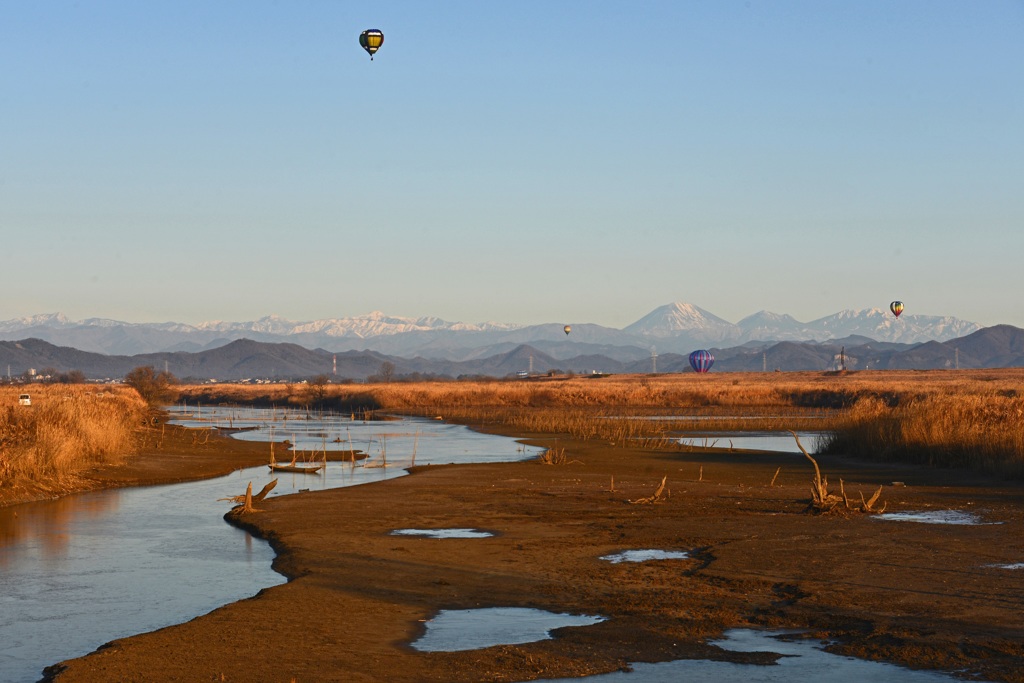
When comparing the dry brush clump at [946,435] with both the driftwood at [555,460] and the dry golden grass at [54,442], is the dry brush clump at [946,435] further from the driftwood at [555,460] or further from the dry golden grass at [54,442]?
the dry golden grass at [54,442]

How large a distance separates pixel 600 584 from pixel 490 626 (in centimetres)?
263

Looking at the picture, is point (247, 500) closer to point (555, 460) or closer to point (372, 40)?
point (555, 460)

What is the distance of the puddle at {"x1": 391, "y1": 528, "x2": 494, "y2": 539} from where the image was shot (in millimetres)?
20141

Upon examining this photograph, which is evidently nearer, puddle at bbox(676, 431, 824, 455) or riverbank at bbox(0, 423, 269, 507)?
riverbank at bbox(0, 423, 269, 507)

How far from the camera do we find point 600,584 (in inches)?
Answer: 615

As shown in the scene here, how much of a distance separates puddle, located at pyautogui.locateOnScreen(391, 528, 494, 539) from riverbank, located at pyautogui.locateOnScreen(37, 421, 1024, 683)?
348mm

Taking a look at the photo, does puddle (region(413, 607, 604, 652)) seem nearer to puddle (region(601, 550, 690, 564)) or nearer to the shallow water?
the shallow water

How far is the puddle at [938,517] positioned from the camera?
69.3ft

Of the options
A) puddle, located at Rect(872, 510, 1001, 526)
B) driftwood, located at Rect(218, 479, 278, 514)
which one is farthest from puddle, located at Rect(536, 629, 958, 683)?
driftwood, located at Rect(218, 479, 278, 514)

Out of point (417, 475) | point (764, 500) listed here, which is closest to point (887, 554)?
point (764, 500)

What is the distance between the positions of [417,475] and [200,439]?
20655 mm

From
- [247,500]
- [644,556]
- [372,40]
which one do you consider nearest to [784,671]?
[644,556]

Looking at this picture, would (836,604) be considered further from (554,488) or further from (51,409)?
(51,409)

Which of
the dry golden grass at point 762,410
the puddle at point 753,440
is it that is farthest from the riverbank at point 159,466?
the puddle at point 753,440
